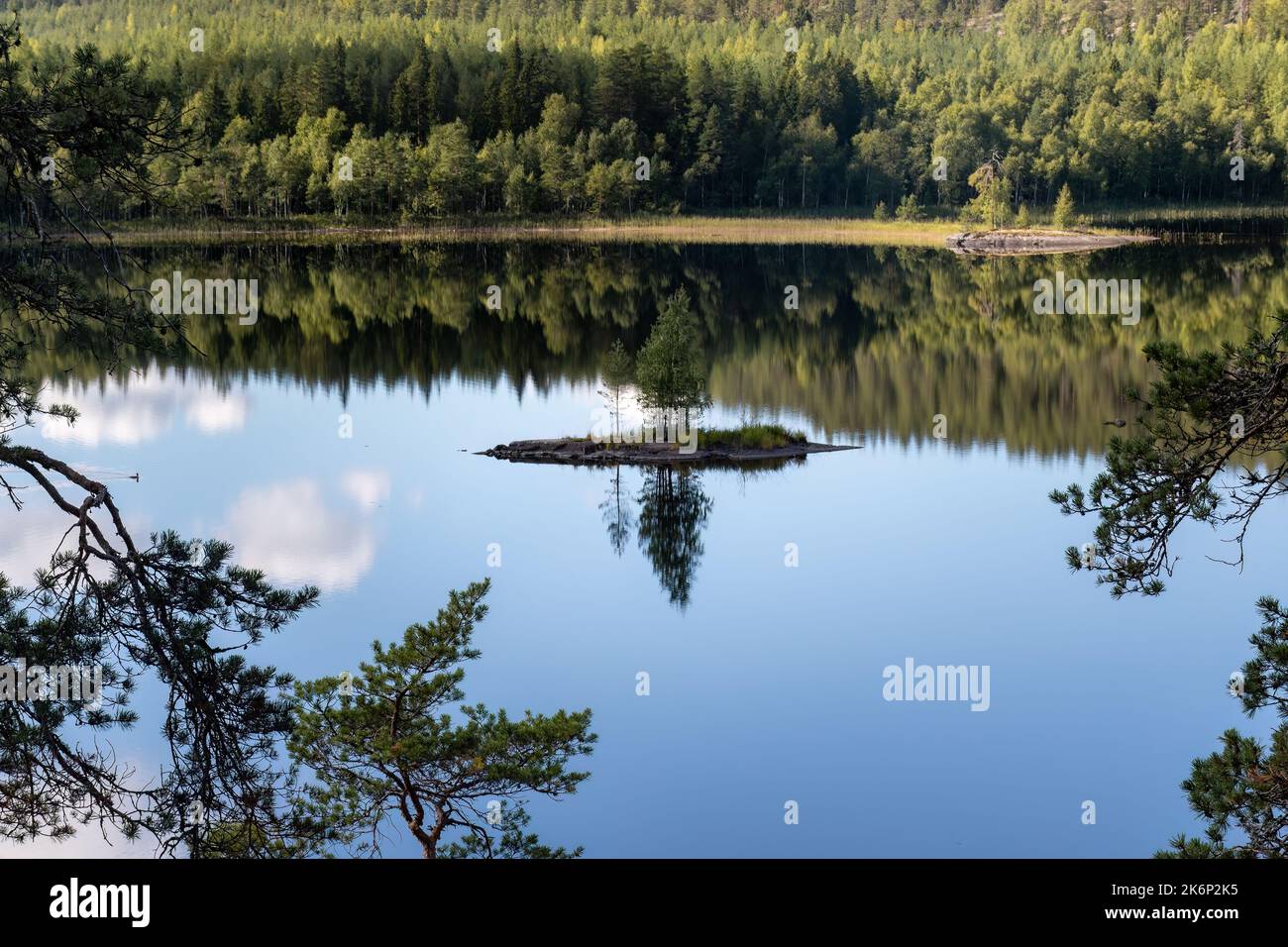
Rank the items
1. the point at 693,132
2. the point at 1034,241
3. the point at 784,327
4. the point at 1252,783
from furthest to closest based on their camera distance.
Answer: the point at 693,132 < the point at 1034,241 < the point at 784,327 < the point at 1252,783

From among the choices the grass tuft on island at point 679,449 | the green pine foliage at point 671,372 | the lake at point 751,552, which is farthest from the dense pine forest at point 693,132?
the grass tuft on island at point 679,449

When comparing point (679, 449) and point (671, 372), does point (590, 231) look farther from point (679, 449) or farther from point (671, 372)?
point (679, 449)

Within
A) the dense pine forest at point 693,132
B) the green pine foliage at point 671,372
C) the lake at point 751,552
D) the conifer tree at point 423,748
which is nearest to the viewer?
the conifer tree at point 423,748

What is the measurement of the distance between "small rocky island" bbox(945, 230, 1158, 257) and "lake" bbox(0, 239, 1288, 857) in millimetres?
36338

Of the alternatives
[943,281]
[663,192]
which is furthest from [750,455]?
[663,192]

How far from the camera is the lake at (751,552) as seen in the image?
65.8ft

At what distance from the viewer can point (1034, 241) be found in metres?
108

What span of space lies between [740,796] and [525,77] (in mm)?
118445

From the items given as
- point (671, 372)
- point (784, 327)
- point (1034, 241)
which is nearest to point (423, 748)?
point (671, 372)

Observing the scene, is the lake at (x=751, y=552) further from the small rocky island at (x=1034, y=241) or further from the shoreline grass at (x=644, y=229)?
the shoreline grass at (x=644, y=229)

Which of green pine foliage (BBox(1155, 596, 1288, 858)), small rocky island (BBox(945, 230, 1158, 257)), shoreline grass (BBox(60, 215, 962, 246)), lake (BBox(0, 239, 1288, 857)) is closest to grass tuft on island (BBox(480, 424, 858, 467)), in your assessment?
lake (BBox(0, 239, 1288, 857))

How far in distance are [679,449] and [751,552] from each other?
9.70 metres

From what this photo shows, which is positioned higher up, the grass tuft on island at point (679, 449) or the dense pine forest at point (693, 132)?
the dense pine forest at point (693, 132)

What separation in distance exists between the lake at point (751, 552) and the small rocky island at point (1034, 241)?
36.3 m
